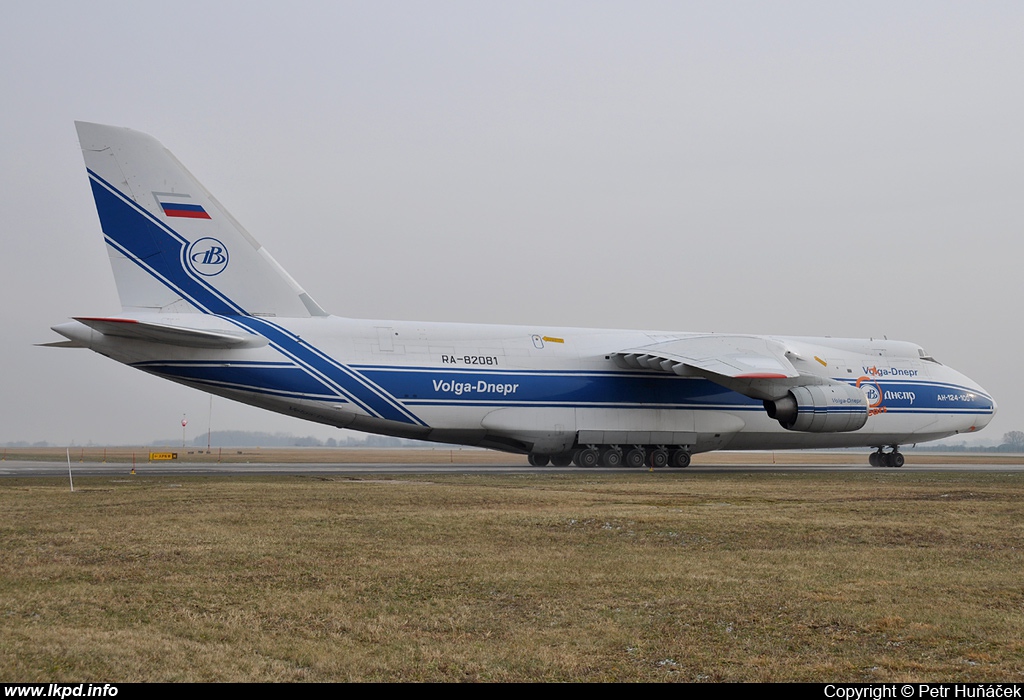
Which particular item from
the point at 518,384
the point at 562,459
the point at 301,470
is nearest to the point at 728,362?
the point at 518,384

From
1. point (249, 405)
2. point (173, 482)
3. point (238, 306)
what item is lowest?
point (173, 482)

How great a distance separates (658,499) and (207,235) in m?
14.5

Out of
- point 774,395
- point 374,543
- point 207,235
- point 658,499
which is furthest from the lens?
point 774,395

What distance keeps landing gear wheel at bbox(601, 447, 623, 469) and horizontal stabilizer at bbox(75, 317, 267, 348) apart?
1096 centimetres

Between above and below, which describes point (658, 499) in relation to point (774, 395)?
below

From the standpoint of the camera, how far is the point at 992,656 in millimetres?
5164

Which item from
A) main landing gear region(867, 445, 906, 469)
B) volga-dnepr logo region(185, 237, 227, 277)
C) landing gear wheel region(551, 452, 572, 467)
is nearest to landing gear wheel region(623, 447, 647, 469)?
landing gear wheel region(551, 452, 572, 467)

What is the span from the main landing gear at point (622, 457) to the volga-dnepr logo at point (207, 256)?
1116 centimetres

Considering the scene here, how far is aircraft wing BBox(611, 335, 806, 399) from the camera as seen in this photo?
83.8 feet

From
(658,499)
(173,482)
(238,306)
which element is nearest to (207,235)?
(238,306)

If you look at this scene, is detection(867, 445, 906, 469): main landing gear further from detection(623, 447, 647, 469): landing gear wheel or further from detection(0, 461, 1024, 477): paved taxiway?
detection(623, 447, 647, 469): landing gear wheel

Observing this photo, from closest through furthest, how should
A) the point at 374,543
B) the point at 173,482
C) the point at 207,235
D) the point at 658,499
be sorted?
the point at 374,543 → the point at 658,499 → the point at 173,482 → the point at 207,235

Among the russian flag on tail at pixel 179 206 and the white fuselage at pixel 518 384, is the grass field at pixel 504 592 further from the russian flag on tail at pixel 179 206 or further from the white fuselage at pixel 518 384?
the russian flag on tail at pixel 179 206
